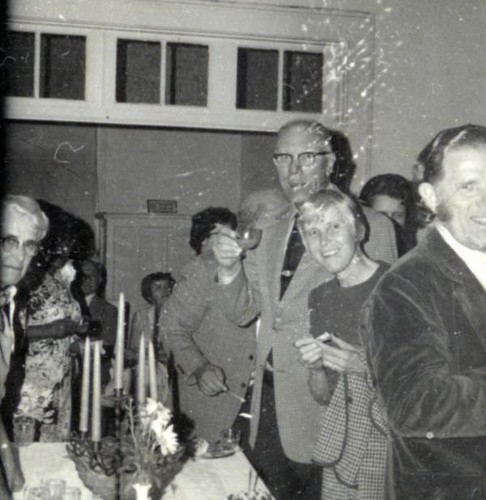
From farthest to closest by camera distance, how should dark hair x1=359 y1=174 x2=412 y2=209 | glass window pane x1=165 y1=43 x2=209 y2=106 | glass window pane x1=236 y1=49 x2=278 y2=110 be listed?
glass window pane x1=165 y1=43 x2=209 y2=106, glass window pane x1=236 y1=49 x2=278 y2=110, dark hair x1=359 y1=174 x2=412 y2=209

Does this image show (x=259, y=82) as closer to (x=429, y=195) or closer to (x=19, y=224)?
(x=19, y=224)

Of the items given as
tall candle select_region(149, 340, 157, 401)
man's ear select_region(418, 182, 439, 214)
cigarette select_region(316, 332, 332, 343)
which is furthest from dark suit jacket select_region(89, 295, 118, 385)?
man's ear select_region(418, 182, 439, 214)

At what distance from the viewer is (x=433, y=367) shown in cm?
134

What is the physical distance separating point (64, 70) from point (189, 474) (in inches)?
209

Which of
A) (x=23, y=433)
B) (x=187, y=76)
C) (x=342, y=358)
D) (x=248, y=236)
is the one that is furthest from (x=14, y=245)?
(x=187, y=76)

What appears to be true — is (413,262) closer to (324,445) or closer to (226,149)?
(324,445)

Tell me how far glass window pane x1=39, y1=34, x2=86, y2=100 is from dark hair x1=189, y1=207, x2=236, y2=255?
317cm

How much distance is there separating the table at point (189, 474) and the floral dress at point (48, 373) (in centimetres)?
77

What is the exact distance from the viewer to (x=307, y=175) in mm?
2451

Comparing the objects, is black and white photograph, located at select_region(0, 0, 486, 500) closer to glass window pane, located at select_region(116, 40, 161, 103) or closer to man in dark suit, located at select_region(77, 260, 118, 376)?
man in dark suit, located at select_region(77, 260, 118, 376)

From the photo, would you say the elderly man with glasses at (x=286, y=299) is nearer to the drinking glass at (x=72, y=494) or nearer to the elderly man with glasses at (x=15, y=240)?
the elderly man with glasses at (x=15, y=240)

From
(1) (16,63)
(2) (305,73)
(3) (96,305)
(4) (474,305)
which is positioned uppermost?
(2) (305,73)

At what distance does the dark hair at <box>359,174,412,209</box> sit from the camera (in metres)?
3.35

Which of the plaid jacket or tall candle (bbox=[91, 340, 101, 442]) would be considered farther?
the plaid jacket
